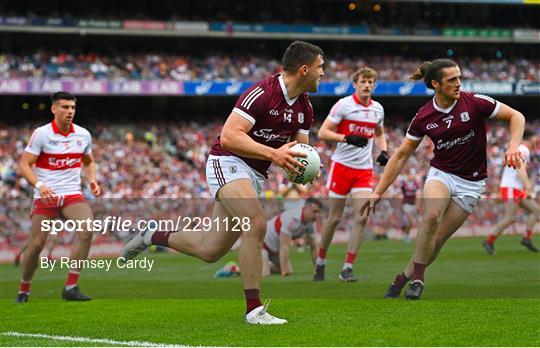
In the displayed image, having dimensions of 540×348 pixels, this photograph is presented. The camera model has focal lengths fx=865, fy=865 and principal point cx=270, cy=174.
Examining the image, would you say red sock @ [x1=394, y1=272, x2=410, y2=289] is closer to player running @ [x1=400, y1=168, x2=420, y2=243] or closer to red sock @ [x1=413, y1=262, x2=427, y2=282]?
red sock @ [x1=413, y1=262, x2=427, y2=282]

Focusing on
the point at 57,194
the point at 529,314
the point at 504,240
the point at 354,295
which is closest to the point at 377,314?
the point at 529,314

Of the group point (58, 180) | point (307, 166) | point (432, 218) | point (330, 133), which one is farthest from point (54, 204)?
point (432, 218)

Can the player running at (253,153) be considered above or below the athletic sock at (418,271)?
above

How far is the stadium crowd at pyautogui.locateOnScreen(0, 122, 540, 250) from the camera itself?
87.3ft

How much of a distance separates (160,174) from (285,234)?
22.3 m

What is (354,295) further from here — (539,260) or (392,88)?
(392,88)

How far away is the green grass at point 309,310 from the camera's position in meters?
6.59

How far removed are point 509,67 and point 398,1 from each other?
26.3 ft

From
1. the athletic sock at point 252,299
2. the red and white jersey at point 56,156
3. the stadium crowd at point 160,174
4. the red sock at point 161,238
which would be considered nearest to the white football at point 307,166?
the athletic sock at point 252,299

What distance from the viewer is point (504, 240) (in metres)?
22.1

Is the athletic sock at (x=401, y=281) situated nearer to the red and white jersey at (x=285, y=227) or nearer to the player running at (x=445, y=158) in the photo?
the player running at (x=445, y=158)

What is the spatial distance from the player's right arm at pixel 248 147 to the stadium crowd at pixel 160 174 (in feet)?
53.2

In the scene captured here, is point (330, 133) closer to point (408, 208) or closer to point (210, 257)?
point (210, 257)

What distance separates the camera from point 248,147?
7.38m
